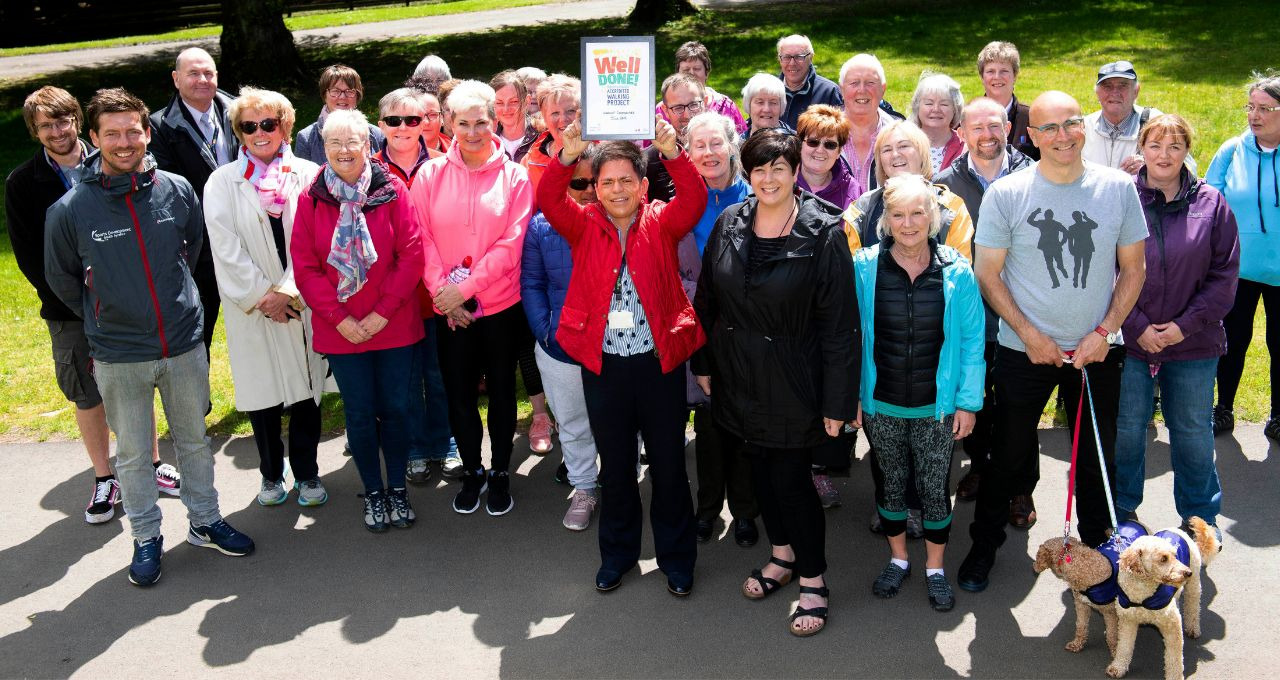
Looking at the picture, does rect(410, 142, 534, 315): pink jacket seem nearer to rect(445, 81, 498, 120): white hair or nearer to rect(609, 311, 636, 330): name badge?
rect(445, 81, 498, 120): white hair

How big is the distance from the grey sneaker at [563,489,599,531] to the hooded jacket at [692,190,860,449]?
54.6 inches

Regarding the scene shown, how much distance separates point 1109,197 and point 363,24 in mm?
23188

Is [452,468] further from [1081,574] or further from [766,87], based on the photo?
[1081,574]

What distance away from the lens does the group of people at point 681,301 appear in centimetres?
469

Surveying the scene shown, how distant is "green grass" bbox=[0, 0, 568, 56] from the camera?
987 inches

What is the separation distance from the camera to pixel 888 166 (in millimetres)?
5426

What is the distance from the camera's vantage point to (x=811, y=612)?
479cm

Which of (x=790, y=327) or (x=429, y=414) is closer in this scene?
(x=790, y=327)

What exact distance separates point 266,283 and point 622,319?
84.4 inches

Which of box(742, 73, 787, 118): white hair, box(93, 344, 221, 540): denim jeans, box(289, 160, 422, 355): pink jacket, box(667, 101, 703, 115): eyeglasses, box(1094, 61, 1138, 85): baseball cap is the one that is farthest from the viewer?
box(667, 101, 703, 115): eyeglasses

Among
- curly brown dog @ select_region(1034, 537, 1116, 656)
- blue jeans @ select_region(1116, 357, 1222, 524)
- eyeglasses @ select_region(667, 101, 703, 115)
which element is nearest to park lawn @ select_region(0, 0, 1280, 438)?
eyeglasses @ select_region(667, 101, 703, 115)

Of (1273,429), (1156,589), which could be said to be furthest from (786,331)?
(1273,429)

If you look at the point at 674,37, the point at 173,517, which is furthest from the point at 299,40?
the point at 173,517

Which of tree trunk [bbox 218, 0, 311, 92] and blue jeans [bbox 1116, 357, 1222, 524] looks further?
tree trunk [bbox 218, 0, 311, 92]
